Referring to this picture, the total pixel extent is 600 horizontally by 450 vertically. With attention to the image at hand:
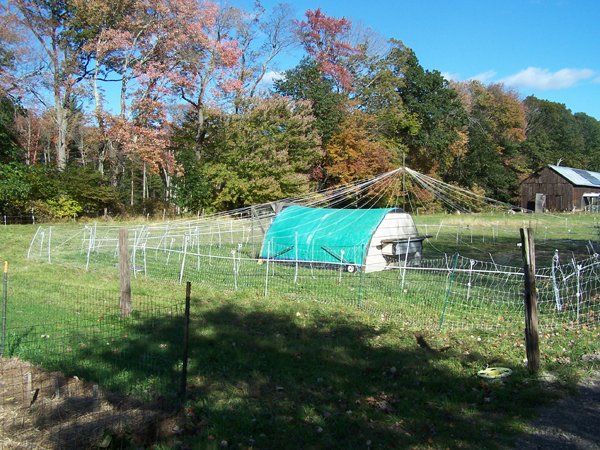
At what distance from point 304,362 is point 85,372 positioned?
2782mm

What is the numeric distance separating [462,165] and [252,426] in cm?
5971

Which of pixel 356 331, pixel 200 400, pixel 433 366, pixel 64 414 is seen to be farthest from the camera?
pixel 356 331

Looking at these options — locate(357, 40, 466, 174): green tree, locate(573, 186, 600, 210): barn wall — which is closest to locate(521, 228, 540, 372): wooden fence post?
locate(357, 40, 466, 174): green tree

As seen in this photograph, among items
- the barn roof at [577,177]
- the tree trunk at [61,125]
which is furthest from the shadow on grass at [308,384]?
Answer: the barn roof at [577,177]

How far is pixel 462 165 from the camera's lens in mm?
61062

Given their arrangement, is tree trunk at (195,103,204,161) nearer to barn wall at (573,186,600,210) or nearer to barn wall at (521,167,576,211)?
barn wall at (521,167,576,211)

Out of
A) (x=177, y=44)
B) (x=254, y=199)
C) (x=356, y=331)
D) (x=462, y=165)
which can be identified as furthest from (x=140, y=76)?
(x=462, y=165)

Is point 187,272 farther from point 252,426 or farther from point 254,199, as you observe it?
point 254,199

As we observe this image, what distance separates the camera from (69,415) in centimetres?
520

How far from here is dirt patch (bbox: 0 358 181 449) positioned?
4.66m

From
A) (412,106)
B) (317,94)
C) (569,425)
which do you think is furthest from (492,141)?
(569,425)

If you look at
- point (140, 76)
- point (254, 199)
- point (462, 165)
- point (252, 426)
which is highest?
point (140, 76)

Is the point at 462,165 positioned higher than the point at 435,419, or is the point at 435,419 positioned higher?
the point at 462,165

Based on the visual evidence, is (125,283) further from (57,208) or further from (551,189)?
(551,189)
